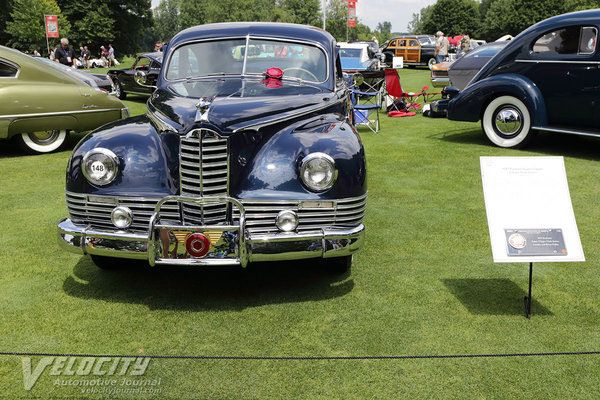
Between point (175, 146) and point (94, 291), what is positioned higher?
point (175, 146)

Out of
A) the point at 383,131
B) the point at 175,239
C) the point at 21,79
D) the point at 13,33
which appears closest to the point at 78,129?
the point at 21,79

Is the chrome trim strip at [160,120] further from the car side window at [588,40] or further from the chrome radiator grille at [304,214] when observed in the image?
the car side window at [588,40]

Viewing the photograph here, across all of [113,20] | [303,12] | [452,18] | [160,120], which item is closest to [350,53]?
[160,120]

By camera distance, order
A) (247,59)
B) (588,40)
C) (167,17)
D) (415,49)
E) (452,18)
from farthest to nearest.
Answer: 1. (167,17)
2. (452,18)
3. (415,49)
4. (588,40)
5. (247,59)

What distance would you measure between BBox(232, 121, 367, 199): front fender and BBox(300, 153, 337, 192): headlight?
0.04 metres

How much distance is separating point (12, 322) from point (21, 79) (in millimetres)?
5960

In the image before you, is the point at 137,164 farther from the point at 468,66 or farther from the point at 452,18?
the point at 452,18

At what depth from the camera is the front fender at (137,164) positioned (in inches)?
145

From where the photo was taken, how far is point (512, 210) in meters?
3.64

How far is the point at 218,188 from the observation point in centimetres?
364

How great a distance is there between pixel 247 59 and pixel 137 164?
69.2 inches

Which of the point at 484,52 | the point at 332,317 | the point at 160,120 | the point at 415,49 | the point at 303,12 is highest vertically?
the point at 303,12

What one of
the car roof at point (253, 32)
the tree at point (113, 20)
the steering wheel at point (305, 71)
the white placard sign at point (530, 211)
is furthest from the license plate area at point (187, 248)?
the tree at point (113, 20)

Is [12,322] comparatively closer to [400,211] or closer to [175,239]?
[175,239]
